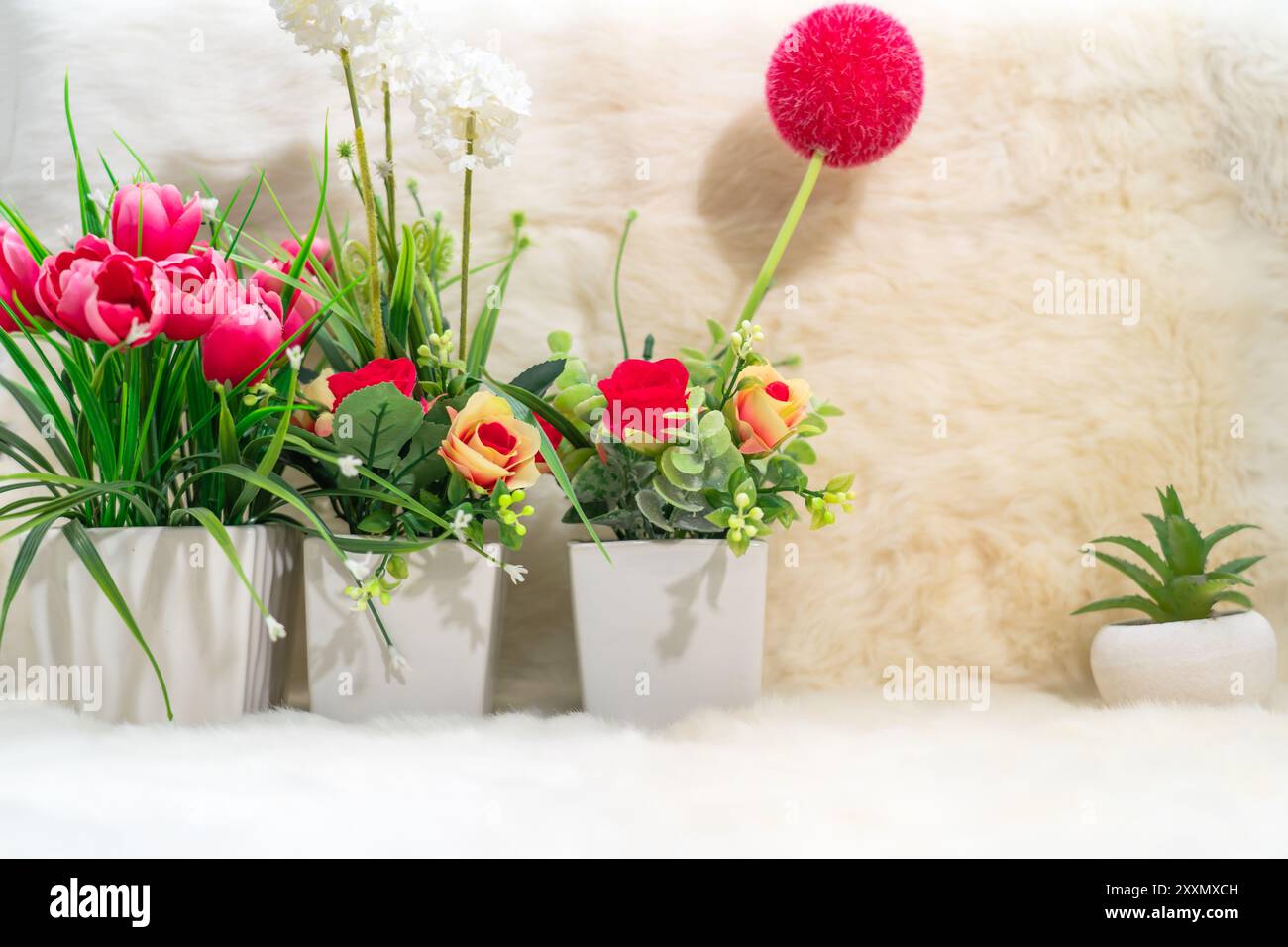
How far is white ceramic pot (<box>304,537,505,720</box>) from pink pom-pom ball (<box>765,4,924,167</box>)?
1.52 feet

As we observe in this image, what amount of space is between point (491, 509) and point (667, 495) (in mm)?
129

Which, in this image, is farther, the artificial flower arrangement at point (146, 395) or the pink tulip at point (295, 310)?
the pink tulip at point (295, 310)

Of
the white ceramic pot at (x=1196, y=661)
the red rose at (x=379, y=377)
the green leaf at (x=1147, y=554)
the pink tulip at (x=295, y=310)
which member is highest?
the pink tulip at (x=295, y=310)

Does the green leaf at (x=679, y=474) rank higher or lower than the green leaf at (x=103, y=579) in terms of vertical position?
higher

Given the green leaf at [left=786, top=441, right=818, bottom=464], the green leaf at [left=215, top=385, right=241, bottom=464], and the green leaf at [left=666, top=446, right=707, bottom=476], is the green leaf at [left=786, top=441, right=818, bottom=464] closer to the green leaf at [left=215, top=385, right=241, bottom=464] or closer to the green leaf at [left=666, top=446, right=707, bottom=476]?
the green leaf at [left=666, top=446, right=707, bottom=476]

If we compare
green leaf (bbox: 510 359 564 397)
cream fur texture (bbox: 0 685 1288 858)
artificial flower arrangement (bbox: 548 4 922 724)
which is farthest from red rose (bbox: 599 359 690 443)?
cream fur texture (bbox: 0 685 1288 858)

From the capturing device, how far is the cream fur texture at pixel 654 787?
45cm

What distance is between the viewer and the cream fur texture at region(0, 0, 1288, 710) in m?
0.87

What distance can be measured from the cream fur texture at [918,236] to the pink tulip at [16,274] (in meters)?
0.31

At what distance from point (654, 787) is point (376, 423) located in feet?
1.03

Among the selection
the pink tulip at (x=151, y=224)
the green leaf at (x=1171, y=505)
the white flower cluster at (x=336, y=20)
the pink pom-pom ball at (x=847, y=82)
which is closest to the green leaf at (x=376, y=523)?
the pink tulip at (x=151, y=224)

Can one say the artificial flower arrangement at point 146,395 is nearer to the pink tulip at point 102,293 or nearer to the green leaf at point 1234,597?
the pink tulip at point 102,293
